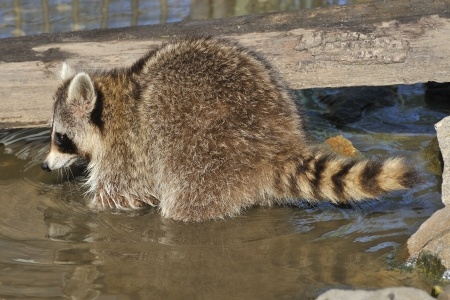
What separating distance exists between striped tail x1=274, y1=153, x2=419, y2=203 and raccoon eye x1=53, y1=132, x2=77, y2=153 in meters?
1.45

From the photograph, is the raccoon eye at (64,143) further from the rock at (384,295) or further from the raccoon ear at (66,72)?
the rock at (384,295)

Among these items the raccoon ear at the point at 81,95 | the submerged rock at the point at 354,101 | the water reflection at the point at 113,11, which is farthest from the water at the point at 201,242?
the water reflection at the point at 113,11

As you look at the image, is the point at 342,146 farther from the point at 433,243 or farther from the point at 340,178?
the point at 433,243

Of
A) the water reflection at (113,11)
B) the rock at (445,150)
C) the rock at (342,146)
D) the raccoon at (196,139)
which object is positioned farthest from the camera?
the water reflection at (113,11)

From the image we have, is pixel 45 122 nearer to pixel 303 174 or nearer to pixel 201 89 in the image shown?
pixel 201 89

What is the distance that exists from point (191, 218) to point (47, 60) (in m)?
1.54

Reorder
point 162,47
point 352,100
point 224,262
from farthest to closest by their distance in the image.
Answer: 1. point 352,100
2. point 162,47
3. point 224,262

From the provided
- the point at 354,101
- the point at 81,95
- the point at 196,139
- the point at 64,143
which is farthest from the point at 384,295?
the point at 354,101

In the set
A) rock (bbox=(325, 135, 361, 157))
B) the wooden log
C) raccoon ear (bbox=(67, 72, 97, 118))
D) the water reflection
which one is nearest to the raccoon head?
raccoon ear (bbox=(67, 72, 97, 118))

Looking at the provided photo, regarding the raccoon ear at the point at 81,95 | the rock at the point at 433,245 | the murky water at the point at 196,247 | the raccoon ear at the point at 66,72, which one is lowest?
the murky water at the point at 196,247

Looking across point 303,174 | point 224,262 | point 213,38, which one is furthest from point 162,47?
point 224,262

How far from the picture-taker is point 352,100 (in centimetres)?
696

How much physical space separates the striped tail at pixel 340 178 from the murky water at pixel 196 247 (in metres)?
0.21

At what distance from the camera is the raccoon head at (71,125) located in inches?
216
